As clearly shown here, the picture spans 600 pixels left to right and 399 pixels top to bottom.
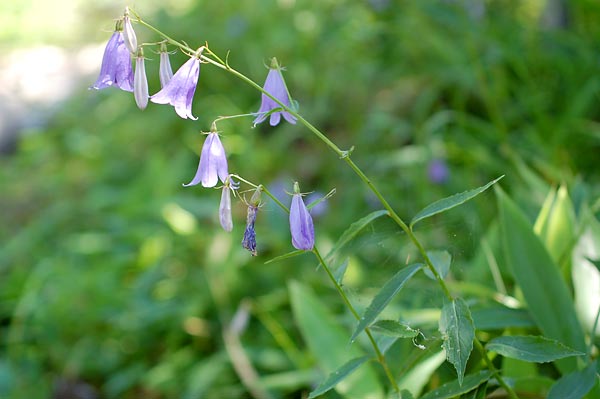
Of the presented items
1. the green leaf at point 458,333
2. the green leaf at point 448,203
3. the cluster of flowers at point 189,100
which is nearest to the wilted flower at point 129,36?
the cluster of flowers at point 189,100

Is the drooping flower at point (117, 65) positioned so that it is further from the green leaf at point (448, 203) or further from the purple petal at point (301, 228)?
the green leaf at point (448, 203)

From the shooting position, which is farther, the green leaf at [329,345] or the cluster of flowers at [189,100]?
the green leaf at [329,345]

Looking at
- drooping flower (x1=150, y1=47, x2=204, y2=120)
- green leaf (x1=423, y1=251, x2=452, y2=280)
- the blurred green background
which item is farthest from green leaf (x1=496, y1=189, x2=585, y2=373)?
drooping flower (x1=150, y1=47, x2=204, y2=120)

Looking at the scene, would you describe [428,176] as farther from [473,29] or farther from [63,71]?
[63,71]

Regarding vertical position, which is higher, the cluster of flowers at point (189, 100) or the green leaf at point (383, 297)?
the cluster of flowers at point (189, 100)

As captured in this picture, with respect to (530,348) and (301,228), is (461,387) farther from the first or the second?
(301,228)

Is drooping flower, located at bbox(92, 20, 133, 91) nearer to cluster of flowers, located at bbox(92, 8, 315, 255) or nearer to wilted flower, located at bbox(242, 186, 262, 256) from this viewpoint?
cluster of flowers, located at bbox(92, 8, 315, 255)

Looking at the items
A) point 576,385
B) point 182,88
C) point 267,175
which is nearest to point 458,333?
point 576,385
